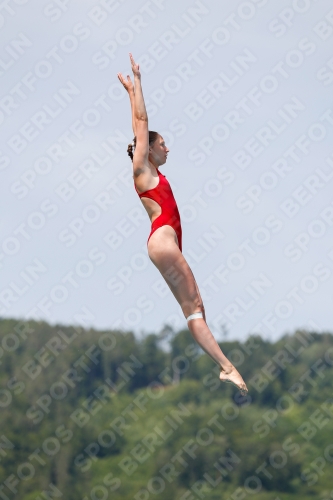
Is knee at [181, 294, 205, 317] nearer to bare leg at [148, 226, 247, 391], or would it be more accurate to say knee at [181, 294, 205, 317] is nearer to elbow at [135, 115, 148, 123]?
bare leg at [148, 226, 247, 391]

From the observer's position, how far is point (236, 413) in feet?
416

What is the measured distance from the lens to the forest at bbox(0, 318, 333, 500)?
117875mm

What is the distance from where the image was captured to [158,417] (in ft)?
439

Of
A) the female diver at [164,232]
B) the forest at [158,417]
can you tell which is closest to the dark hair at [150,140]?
the female diver at [164,232]

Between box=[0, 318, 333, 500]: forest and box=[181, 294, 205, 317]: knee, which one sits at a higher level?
box=[181, 294, 205, 317]: knee

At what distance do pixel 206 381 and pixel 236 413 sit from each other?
38.8 ft

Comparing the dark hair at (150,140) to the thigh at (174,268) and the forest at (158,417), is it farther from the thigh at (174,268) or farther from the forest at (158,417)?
the forest at (158,417)

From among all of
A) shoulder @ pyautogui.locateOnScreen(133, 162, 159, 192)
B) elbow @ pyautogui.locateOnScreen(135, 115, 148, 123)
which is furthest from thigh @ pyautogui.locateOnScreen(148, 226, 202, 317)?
elbow @ pyautogui.locateOnScreen(135, 115, 148, 123)

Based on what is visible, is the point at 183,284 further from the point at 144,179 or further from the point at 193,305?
the point at 144,179

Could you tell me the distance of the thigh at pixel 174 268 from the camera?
50.5 ft

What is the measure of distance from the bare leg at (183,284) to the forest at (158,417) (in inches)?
3920

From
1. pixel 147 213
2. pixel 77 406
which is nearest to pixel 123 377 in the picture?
pixel 77 406

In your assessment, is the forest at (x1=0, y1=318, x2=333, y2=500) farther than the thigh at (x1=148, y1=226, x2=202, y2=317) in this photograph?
Yes

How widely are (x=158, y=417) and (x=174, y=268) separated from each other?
4728 inches
